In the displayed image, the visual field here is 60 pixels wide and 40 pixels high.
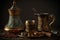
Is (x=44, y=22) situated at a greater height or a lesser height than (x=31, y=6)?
lesser

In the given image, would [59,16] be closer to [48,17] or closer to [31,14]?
[31,14]

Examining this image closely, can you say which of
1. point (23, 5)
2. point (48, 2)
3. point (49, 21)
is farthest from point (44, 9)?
point (49, 21)

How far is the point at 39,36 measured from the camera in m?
0.91

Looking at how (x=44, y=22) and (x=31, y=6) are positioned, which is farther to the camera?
(x=31, y=6)

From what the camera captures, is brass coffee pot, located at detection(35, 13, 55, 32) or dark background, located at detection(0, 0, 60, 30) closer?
brass coffee pot, located at detection(35, 13, 55, 32)

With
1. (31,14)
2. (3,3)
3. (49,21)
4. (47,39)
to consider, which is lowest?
(47,39)

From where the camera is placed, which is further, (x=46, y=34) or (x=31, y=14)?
(x=31, y=14)

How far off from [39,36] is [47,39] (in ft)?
0.19

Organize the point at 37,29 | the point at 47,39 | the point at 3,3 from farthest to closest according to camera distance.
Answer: the point at 3,3, the point at 37,29, the point at 47,39

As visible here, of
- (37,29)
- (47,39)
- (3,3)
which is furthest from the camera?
(3,3)

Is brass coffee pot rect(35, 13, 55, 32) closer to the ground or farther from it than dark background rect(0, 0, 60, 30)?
closer to the ground

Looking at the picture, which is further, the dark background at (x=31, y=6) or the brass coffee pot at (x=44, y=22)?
the dark background at (x=31, y=6)

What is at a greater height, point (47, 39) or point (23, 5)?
point (23, 5)

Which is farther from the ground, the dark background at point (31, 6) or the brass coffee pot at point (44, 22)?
the dark background at point (31, 6)
